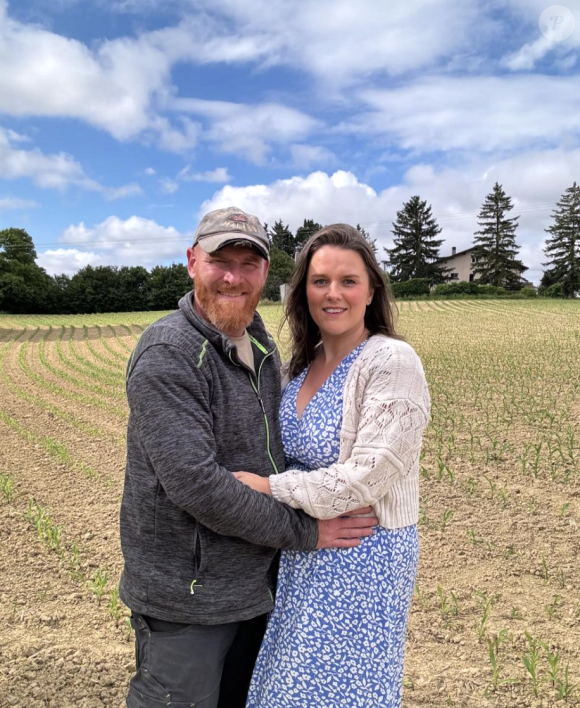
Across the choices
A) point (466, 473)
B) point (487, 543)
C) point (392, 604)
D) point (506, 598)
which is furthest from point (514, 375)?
point (392, 604)

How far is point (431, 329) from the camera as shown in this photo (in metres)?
23.0

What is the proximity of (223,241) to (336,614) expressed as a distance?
120 centimetres

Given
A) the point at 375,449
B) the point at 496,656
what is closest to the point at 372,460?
the point at 375,449

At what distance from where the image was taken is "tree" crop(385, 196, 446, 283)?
202 feet

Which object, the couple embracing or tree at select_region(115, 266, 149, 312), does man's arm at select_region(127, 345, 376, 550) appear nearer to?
the couple embracing

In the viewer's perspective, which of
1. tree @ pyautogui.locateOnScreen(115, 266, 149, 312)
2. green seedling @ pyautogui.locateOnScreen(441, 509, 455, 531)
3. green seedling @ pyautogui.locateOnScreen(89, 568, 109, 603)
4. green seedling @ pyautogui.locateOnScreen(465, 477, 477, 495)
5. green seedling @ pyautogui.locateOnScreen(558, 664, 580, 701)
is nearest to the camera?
green seedling @ pyautogui.locateOnScreen(558, 664, 580, 701)

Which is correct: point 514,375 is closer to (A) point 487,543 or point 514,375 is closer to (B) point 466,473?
(B) point 466,473

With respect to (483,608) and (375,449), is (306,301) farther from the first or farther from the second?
(483,608)

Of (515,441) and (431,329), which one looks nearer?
(515,441)

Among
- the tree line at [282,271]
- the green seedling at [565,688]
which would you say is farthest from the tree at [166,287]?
the green seedling at [565,688]

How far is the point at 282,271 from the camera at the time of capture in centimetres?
4859

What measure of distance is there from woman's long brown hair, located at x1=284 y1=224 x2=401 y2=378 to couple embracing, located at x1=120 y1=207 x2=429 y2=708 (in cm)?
1

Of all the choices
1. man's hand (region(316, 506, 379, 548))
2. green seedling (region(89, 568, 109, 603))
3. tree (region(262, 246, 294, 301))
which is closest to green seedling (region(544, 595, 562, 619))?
man's hand (region(316, 506, 379, 548))

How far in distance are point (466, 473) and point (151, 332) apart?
485 centimetres
